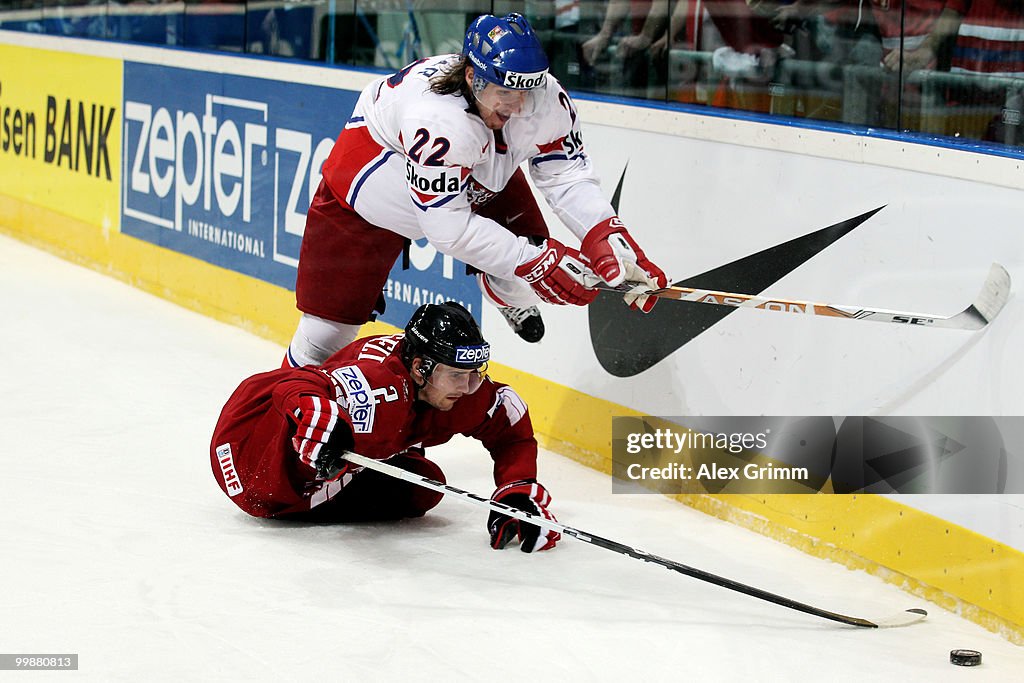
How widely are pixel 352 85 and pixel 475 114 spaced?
2014 mm

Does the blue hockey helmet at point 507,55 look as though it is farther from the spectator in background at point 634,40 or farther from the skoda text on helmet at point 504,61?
the spectator in background at point 634,40

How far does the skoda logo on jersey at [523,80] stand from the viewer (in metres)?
3.30

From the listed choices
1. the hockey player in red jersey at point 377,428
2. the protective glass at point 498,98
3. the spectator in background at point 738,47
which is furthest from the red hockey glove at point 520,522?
the spectator in background at point 738,47

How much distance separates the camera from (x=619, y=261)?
3.55 metres

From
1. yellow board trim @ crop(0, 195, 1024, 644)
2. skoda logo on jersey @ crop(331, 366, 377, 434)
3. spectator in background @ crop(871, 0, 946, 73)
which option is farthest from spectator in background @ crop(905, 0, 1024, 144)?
skoda logo on jersey @ crop(331, 366, 377, 434)

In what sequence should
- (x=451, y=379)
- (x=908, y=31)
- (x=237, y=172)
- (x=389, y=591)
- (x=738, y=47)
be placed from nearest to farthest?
(x=389, y=591)
(x=451, y=379)
(x=908, y=31)
(x=738, y=47)
(x=237, y=172)

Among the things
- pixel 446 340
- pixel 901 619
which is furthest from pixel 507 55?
pixel 901 619

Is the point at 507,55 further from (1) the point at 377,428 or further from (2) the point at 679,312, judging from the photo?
(2) the point at 679,312

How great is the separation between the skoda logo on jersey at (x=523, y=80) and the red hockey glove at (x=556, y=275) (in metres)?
0.37

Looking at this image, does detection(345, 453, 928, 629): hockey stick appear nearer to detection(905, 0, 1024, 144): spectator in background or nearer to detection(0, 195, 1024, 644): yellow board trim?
detection(0, 195, 1024, 644): yellow board trim

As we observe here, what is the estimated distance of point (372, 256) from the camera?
12.9 feet

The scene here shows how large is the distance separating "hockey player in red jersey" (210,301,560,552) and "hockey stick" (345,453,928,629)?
0.10 meters

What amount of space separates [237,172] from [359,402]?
3006 millimetres

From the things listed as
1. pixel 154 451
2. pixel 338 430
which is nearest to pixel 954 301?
pixel 338 430
